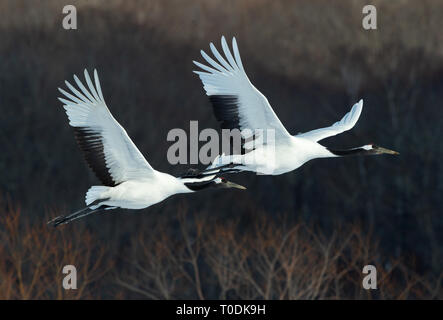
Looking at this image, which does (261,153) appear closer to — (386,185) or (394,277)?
Answer: (394,277)

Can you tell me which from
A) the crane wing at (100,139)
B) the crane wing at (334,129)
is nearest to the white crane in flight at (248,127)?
the crane wing at (334,129)

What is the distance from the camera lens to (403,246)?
126 ft

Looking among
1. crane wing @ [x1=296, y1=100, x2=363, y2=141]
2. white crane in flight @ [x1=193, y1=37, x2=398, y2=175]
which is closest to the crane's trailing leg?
white crane in flight @ [x1=193, y1=37, x2=398, y2=175]

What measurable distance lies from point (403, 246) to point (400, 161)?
10.9ft

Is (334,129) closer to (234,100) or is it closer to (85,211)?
(234,100)

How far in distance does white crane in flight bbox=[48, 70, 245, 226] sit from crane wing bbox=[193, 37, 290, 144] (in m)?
1.13

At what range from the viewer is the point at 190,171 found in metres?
13.3

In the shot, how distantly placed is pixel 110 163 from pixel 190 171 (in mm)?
1204

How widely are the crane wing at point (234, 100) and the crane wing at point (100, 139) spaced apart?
172 cm

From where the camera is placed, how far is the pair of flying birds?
12391mm

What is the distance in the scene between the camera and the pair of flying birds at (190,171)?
12.4m

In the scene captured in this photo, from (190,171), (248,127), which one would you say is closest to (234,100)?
(248,127)

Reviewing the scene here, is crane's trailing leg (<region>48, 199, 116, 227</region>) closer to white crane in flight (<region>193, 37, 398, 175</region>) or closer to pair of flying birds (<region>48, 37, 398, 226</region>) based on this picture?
pair of flying birds (<region>48, 37, 398, 226</region>)

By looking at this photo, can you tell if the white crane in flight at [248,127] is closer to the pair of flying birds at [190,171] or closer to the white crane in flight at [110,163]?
the pair of flying birds at [190,171]
